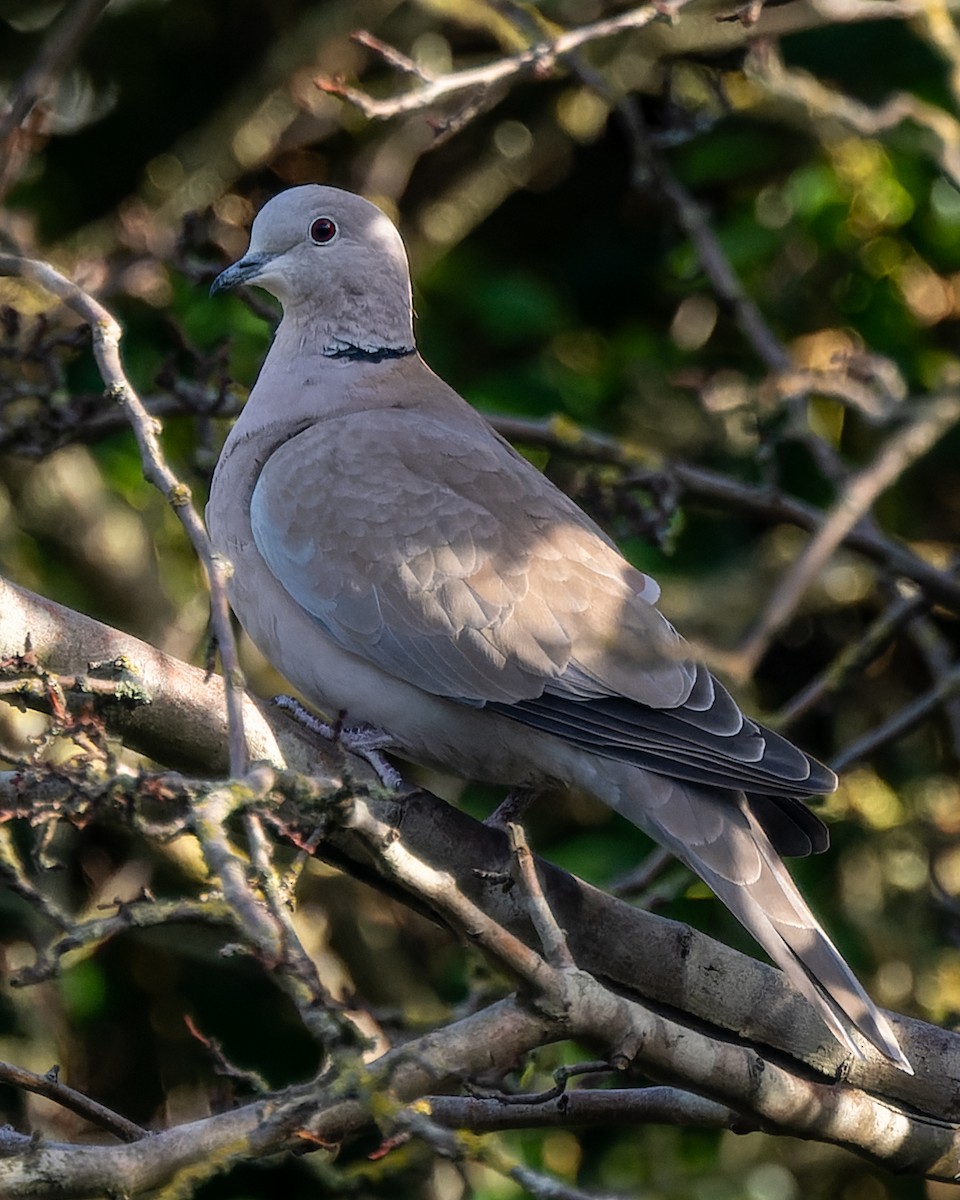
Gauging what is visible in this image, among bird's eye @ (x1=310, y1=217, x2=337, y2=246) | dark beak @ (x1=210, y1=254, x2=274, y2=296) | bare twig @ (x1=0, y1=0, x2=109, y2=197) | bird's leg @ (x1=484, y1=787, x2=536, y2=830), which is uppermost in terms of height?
bare twig @ (x1=0, y1=0, x2=109, y2=197)

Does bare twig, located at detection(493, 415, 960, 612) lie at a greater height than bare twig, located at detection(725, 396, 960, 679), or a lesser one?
lesser

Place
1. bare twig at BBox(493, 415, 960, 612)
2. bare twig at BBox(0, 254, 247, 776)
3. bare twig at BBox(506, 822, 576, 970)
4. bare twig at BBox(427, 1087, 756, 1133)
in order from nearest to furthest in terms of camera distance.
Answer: bare twig at BBox(0, 254, 247, 776) < bare twig at BBox(506, 822, 576, 970) < bare twig at BBox(427, 1087, 756, 1133) < bare twig at BBox(493, 415, 960, 612)

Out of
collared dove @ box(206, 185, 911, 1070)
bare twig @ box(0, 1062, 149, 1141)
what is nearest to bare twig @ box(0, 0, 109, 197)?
collared dove @ box(206, 185, 911, 1070)

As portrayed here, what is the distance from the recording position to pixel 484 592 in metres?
2.84

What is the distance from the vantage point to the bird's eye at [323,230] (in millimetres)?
3395

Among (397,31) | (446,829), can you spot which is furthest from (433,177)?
(446,829)

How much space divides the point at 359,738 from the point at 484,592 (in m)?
0.33

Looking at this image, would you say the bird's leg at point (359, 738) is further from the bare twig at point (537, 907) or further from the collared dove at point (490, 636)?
the bare twig at point (537, 907)

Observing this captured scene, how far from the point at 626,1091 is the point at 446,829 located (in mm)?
444

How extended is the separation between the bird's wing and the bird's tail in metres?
0.08

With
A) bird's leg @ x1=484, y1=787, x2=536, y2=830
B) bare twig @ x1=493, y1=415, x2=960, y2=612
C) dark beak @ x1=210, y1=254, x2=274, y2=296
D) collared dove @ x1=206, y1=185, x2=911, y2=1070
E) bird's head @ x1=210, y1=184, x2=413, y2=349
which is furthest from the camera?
bare twig @ x1=493, y1=415, x2=960, y2=612

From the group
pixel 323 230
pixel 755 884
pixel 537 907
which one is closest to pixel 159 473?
pixel 537 907

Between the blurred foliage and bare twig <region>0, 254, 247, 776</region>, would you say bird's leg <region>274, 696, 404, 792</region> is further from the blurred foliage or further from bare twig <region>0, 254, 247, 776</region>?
the blurred foliage

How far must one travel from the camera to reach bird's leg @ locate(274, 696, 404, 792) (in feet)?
7.75
